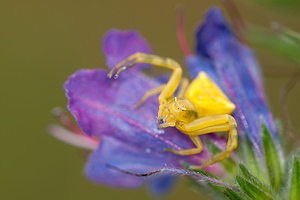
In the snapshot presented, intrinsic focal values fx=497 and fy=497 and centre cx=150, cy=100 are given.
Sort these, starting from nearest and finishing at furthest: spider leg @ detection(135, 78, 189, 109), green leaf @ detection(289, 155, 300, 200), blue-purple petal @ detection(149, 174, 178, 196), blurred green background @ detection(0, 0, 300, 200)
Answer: green leaf @ detection(289, 155, 300, 200)
spider leg @ detection(135, 78, 189, 109)
blue-purple petal @ detection(149, 174, 178, 196)
blurred green background @ detection(0, 0, 300, 200)

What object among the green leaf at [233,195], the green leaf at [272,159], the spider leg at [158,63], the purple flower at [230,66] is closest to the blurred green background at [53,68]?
the purple flower at [230,66]

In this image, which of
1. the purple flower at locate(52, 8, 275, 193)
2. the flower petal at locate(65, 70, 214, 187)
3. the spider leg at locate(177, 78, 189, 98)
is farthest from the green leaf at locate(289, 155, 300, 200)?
the spider leg at locate(177, 78, 189, 98)

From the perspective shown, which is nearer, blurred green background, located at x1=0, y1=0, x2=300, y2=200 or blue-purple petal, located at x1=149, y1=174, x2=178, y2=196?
blue-purple petal, located at x1=149, y1=174, x2=178, y2=196

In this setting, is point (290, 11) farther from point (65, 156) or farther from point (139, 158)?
point (65, 156)

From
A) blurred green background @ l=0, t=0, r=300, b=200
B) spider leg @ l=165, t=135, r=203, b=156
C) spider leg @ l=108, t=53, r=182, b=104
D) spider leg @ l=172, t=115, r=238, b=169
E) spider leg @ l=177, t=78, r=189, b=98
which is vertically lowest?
blurred green background @ l=0, t=0, r=300, b=200

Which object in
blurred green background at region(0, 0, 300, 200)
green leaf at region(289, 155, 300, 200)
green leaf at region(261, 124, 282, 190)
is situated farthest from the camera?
blurred green background at region(0, 0, 300, 200)

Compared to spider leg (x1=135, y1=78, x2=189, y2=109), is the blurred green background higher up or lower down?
lower down

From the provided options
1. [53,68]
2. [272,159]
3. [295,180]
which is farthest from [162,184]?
[53,68]

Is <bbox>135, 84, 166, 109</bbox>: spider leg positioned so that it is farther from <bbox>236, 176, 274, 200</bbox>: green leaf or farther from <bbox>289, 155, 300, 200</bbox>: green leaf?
<bbox>289, 155, 300, 200</bbox>: green leaf

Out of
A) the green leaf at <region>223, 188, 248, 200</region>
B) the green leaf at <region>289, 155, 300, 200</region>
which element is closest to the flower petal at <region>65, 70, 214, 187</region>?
the green leaf at <region>223, 188, 248, 200</region>
